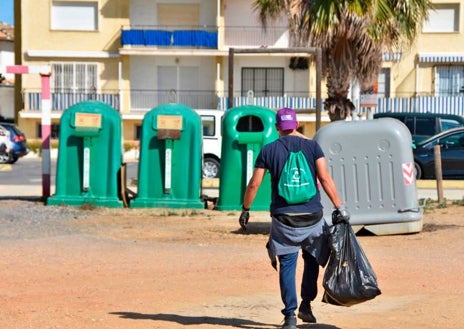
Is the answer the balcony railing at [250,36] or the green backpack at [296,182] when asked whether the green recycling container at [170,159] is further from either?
the balcony railing at [250,36]

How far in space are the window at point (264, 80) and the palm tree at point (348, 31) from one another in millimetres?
22453

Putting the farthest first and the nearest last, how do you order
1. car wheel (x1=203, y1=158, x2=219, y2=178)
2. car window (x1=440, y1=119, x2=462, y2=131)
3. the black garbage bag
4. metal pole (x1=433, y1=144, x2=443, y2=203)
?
car window (x1=440, y1=119, x2=462, y2=131)
car wheel (x1=203, y1=158, x2=219, y2=178)
metal pole (x1=433, y1=144, x2=443, y2=203)
the black garbage bag

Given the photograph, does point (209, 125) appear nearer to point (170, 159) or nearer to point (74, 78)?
point (170, 159)

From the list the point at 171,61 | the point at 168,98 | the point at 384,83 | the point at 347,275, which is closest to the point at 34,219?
the point at 347,275

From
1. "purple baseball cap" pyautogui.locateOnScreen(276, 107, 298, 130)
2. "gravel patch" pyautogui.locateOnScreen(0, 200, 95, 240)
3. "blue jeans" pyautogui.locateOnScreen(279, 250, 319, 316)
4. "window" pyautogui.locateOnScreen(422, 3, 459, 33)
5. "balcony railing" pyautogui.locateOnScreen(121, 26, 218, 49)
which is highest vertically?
"window" pyautogui.locateOnScreen(422, 3, 459, 33)

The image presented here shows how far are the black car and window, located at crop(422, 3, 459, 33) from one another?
2107cm

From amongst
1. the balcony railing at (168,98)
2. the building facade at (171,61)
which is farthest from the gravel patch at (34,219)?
the building facade at (171,61)

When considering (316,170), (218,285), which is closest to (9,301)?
(218,285)

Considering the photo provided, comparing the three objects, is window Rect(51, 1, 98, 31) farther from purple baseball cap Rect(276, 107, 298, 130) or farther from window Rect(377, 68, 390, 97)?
purple baseball cap Rect(276, 107, 298, 130)

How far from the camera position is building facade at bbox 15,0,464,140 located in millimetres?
44156

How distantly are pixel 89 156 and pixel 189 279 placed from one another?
6861mm

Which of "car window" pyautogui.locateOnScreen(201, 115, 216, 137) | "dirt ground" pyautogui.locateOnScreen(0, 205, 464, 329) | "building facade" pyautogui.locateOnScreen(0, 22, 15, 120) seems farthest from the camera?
"building facade" pyautogui.locateOnScreen(0, 22, 15, 120)

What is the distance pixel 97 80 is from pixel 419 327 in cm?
3837

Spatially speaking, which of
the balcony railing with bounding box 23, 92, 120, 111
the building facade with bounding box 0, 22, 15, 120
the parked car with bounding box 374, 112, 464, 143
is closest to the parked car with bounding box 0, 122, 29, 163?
the building facade with bounding box 0, 22, 15, 120
